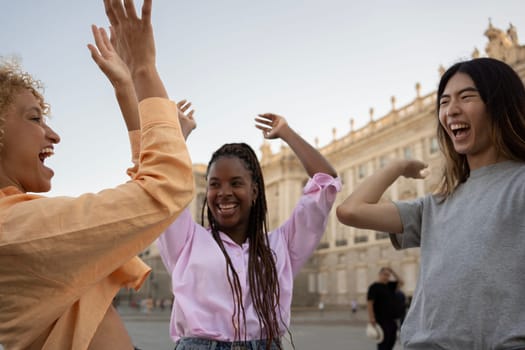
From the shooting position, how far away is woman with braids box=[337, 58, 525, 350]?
161 cm

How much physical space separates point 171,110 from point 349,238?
36684 mm

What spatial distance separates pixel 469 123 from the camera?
193 cm

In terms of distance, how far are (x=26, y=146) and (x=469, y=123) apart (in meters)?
1.51

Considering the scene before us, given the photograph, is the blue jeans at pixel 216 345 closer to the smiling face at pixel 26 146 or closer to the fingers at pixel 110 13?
the smiling face at pixel 26 146

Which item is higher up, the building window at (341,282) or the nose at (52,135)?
the nose at (52,135)

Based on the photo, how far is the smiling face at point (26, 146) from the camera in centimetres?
136

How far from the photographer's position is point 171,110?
1.29 metres

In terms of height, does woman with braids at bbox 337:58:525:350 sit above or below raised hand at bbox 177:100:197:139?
below

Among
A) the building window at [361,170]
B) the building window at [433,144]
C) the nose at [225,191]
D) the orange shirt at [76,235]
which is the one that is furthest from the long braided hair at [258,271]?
the building window at [361,170]

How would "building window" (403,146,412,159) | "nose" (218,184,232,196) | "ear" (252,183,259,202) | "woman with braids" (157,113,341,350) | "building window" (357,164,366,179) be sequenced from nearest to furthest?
1. "woman with braids" (157,113,341,350)
2. "nose" (218,184,232,196)
3. "ear" (252,183,259,202)
4. "building window" (403,146,412,159)
5. "building window" (357,164,366,179)

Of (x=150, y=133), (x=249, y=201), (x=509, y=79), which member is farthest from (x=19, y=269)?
(x=509, y=79)

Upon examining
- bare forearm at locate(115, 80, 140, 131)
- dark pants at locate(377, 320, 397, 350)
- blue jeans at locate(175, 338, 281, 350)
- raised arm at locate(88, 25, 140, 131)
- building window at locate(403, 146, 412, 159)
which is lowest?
dark pants at locate(377, 320, 397, 350)

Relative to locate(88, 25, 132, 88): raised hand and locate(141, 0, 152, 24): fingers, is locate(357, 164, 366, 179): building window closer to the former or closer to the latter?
locate(88, 25, 132, 88): raised hand

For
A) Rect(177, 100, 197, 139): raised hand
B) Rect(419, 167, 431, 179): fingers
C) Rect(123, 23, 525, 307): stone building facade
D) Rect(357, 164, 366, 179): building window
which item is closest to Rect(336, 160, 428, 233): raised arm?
Rect(419, 167, 431, 179): fingers
